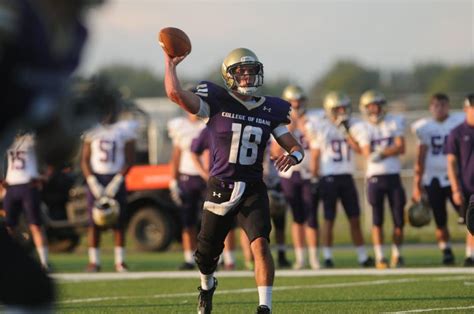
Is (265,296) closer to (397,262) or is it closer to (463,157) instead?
(463,157)

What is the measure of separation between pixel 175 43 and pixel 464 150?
4215 mm

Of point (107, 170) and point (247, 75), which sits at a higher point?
point (247, 75)

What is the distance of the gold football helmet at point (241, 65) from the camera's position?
719 cm

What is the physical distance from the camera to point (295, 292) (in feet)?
29.7

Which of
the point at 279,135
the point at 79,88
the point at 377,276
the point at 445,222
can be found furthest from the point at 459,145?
the point at 79,88

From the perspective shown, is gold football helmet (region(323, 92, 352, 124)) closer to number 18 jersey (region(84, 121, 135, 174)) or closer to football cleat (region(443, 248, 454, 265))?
football cleat (region(443, 248, 454, 265))

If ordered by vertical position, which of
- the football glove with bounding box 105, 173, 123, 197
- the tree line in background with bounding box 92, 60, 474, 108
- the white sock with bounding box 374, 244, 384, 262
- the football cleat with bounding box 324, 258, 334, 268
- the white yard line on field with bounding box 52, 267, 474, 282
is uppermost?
the tree line in background with bounding box 92, 60, 474, 108

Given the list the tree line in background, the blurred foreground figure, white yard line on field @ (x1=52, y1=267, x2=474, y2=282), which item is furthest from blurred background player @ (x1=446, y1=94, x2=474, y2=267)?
the tree line in background

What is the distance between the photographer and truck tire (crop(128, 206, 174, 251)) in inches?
618

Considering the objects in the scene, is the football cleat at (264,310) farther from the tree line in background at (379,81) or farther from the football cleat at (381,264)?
the tree line in background at (379,81)

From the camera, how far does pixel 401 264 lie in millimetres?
11812

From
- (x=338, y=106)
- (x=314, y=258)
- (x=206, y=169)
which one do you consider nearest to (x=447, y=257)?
(x=314, y=258)

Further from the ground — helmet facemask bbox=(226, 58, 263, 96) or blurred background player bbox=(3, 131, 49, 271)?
helmet facemask bbox=(226, 58, 263, 96)

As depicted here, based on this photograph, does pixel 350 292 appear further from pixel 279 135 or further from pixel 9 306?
pixel 9 306
